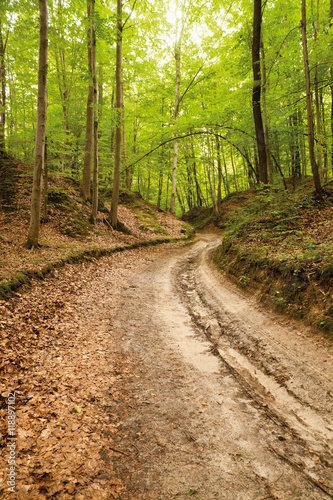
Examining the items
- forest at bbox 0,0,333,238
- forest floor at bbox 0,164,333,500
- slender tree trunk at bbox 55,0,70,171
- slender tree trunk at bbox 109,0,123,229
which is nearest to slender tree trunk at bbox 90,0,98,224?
forest at bbox 0,0,333,238

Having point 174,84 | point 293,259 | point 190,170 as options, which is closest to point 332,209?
point 293,259

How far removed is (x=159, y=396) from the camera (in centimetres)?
345

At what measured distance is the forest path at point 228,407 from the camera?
232 cm

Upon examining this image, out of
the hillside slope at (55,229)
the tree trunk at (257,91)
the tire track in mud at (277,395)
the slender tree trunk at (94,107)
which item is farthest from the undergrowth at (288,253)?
the slender tree trunk at (94,107)

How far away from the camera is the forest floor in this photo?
2.30 metres

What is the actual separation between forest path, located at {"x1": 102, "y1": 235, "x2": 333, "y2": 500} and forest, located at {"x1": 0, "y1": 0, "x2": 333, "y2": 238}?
20.6 ft

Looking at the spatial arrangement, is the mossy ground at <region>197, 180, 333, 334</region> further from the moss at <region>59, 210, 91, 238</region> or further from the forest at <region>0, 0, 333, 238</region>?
the moss at <region>59, 210, 91, 238</region>

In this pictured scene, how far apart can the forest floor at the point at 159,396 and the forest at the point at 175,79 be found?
5138mm

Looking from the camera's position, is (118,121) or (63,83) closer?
(118,121)

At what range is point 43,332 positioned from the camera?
4.62m

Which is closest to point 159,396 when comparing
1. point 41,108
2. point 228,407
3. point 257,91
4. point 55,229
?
point 228,407

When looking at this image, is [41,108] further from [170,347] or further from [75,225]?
[170,347]

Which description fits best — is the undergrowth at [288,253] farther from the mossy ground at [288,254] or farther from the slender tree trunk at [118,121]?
the slender tree trunk at [118,121]

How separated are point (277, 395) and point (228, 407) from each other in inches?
29.3
